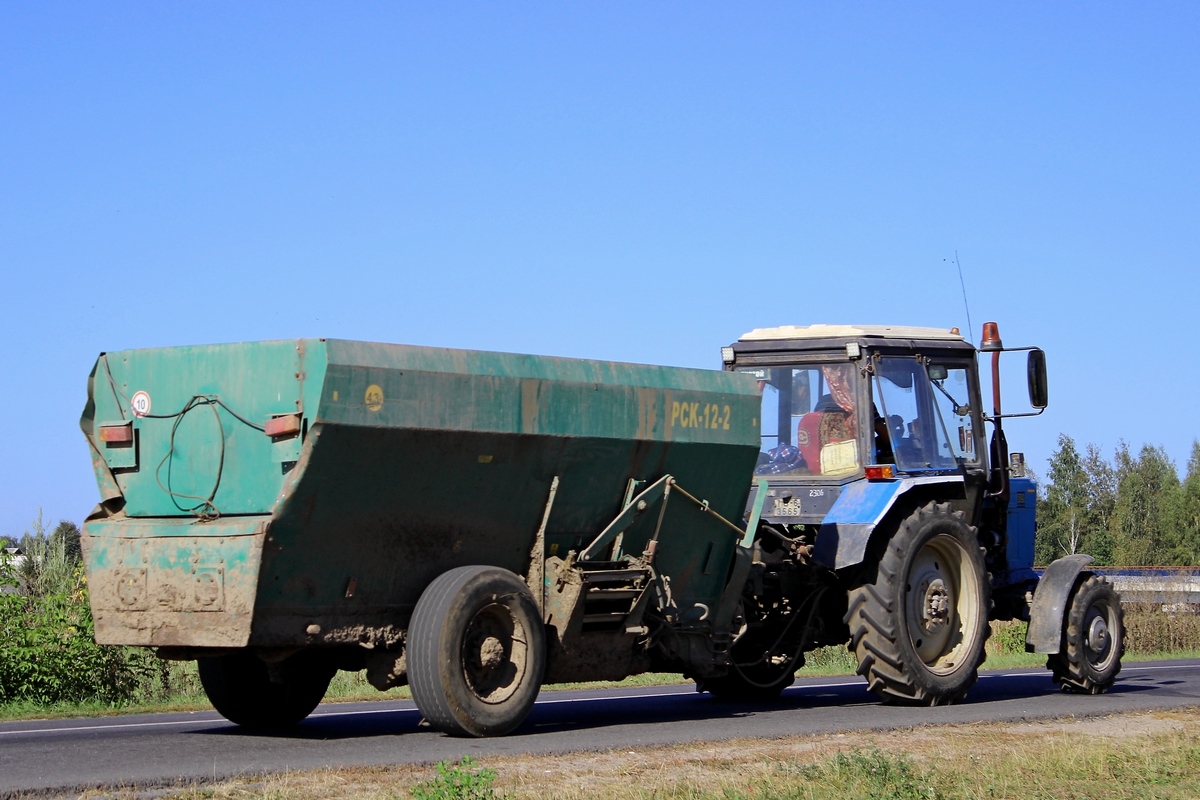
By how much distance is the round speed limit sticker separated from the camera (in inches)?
370

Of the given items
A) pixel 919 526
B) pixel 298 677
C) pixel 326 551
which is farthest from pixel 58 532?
pixel 919 526

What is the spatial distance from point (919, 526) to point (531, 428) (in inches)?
155

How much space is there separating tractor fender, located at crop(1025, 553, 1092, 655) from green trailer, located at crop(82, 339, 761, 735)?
13.4ft

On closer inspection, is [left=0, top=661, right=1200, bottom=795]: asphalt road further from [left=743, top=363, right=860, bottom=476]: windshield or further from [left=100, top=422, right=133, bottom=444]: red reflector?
[left=743, top=363, right=860, bottom=476]: windshield

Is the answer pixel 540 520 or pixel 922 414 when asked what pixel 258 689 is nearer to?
pixel 540 520

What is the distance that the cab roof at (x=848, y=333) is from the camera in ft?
41.3

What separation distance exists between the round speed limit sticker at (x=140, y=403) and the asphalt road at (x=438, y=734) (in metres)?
2.09

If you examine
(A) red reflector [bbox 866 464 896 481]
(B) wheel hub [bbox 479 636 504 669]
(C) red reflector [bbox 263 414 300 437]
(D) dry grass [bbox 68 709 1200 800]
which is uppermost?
(C) red reflector [bbox 263 414 300 437]

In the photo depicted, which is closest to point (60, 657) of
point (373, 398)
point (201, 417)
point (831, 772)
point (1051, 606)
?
point (201, 417)

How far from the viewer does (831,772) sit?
7.50 m

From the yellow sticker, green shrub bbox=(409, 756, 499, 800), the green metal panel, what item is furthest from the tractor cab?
green shrub bbox=(409, 756, 499, 800)

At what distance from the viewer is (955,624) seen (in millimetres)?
12391

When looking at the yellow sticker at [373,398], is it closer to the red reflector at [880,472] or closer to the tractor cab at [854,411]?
the tractor cab at [854,411]

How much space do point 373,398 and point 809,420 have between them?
5009 mm
